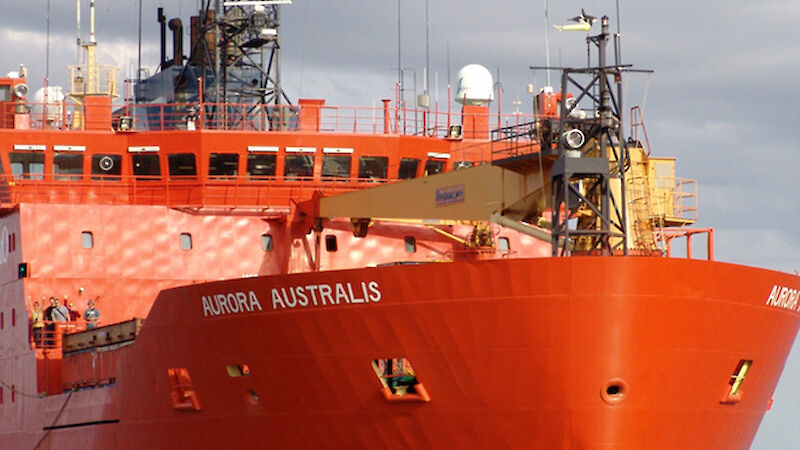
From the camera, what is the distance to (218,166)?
39.7 m

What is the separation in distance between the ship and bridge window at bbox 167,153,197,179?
0.05 metres

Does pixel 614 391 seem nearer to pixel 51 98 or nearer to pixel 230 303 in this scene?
pixel 230 303

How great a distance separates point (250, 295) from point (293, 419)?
251cm

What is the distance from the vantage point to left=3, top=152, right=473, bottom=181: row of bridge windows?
3956 cm

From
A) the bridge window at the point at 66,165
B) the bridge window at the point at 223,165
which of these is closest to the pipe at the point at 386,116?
the bridge window at the point at 223,165

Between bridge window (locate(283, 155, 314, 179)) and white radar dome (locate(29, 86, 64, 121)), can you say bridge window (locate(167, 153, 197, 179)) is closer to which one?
bridge window (locate(283, 155, 314, 179))

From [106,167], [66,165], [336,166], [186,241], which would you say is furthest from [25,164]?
[336,166]

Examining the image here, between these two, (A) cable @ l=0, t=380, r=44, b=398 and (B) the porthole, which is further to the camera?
(A) cable @ l=0, t=380, r=44, b=398

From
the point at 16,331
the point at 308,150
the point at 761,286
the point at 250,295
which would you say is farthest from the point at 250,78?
the point at 761,286

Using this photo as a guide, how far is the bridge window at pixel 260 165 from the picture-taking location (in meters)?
39.5

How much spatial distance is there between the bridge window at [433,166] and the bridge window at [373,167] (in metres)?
1.22

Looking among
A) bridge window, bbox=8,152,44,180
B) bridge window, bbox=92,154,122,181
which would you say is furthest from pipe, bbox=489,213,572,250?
bridge window, bbox=8,152,44,180

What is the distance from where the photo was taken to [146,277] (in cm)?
3888

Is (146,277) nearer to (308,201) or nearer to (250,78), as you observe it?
(308,201)
